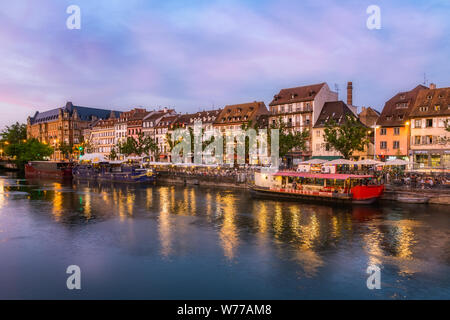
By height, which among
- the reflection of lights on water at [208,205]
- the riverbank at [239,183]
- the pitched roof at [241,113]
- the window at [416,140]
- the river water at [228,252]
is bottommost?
the river water at [228,252]

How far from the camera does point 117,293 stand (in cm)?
1655

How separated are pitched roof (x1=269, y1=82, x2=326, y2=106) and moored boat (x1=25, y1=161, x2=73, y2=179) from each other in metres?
54.6

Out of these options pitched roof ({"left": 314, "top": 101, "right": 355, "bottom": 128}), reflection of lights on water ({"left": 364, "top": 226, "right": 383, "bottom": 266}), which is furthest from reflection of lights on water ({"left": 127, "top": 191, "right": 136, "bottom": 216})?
pitched roof ({"left": 314, "top": 101, "right": 355, "bottom": 128})

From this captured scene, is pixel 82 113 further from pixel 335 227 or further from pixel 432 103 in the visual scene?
pixel 335 227

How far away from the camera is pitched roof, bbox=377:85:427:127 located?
6097cm

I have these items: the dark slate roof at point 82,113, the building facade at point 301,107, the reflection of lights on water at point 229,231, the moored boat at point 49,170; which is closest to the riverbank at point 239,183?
the reflection of lights on water at point 229,231

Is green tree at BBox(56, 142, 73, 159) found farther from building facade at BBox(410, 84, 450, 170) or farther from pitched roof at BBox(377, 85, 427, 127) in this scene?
building facade at BBox(410, 84, 450, 170)

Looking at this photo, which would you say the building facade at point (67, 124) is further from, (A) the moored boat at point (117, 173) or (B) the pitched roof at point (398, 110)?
(B) the pitched roof at point (398, 110)

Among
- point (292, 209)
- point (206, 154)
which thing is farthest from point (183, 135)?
point (292, 209)

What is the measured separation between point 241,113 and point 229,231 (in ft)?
225

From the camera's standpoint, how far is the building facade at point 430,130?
55.3 meters

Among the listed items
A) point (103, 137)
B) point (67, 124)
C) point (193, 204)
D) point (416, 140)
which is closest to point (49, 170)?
point (103, 137)
